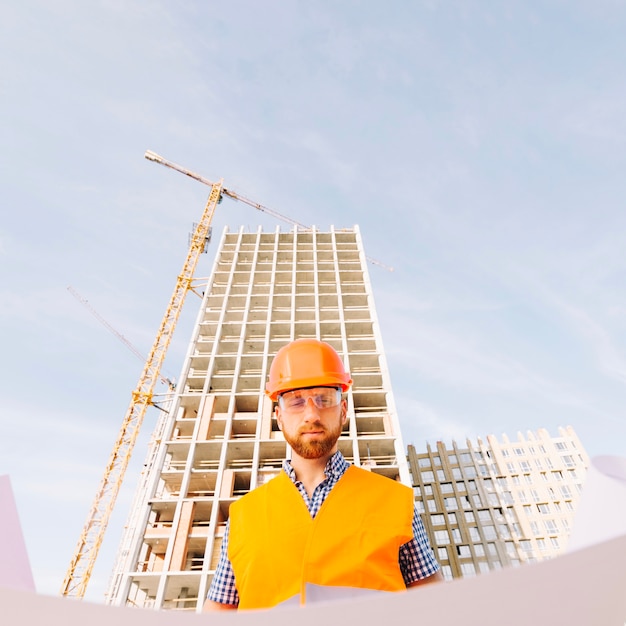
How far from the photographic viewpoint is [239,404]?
30969mm

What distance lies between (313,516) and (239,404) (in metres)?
29.9

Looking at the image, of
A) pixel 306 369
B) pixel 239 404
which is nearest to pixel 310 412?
pixel 306 369

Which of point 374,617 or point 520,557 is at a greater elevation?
point 520,557

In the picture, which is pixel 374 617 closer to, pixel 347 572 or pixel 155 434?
pixel 347 572

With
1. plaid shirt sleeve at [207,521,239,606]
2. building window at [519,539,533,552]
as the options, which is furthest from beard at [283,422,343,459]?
building window at [519,539,533,552]

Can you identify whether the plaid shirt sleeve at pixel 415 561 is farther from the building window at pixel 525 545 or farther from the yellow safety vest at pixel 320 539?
the building window at pixel 525 545

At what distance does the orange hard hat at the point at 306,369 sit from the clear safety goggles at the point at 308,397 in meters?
0.04

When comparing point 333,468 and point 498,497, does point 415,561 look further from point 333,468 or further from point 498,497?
point 498,497

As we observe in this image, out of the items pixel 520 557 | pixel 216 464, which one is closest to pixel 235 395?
pixel 216 464

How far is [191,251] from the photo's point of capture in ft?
176

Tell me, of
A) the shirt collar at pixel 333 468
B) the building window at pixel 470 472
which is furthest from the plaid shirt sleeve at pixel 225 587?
the building window at pixel 470 472

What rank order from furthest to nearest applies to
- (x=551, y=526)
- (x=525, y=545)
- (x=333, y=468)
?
1. (x=551, y=526)
2. (x=525, y=545)
3. (x=333, y=468)

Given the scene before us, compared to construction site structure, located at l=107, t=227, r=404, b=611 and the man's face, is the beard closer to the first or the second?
the man's face

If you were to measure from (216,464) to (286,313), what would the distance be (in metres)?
14.7
